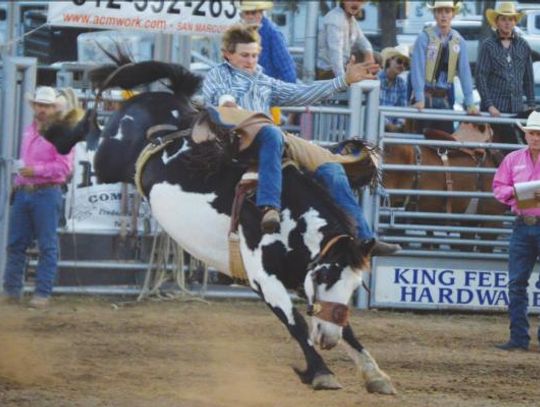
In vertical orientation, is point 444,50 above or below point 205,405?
above

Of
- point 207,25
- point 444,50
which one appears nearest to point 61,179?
point 207,25

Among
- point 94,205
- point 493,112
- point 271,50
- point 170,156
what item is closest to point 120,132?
point 170,156

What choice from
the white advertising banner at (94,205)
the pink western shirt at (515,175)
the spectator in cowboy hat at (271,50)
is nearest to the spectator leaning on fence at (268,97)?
the spectator in cowboy hat at (271,50)

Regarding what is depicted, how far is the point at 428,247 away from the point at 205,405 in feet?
15.7

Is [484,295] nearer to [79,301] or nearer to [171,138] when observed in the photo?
[79,301]

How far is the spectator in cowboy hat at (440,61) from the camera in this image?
11.8 m

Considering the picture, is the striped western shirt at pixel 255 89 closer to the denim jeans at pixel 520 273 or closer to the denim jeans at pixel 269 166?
the denim jeans at pixel 269 166

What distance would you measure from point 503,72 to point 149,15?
3.13 m

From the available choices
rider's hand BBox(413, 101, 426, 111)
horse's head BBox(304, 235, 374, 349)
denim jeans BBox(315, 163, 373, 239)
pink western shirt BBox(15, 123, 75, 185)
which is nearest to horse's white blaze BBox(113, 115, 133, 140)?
denim jeans BBox(315, 163, 373, 239)

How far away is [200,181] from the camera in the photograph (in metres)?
7.92

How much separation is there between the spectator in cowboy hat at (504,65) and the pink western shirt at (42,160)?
371 cm

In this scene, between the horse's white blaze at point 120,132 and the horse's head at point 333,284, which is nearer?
the horse's head at point 333,284

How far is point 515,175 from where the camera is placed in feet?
31.6

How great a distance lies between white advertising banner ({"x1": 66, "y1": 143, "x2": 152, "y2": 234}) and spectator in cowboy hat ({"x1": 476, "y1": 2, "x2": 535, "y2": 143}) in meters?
3.18
